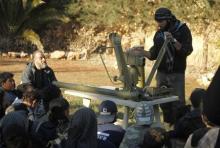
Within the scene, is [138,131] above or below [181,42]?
below

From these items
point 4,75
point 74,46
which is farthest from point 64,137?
point 74,46

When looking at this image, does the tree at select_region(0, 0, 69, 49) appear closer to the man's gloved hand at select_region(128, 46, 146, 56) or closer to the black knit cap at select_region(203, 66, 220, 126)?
the man's gloved hand at select_region(128, 46, 146, 56)

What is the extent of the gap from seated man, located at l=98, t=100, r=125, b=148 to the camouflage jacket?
22cm

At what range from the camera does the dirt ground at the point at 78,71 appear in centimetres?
1523

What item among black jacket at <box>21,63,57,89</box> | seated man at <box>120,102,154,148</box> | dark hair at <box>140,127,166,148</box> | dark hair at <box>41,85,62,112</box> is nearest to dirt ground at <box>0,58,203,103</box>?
black jacket at <box>21,63,57,89</box>

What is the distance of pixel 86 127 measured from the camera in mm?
4410

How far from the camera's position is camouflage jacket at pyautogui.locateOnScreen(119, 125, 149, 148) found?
192 inches

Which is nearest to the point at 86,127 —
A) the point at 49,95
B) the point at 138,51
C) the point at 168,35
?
the point at 49,95

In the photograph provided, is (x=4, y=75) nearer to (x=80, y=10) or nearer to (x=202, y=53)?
(x=202, y=53)

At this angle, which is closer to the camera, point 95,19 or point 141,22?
point 141,22

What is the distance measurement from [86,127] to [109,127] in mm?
805

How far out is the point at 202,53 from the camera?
18.3 meters

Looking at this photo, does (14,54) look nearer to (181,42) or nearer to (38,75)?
(38,75)

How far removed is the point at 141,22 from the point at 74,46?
402 centimetres
